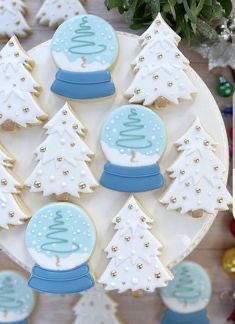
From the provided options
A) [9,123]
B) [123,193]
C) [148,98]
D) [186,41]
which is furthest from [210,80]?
[9,123]

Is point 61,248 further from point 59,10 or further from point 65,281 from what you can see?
point 59,10

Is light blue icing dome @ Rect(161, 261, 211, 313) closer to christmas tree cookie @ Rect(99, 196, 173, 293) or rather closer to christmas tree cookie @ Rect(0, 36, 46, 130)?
christmas tree cookie @ Rect(99, 196, 173, 293)

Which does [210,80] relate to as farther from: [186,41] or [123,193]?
[123,193]

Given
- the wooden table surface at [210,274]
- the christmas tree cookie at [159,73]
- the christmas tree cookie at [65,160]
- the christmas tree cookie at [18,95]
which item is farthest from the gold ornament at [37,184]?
the wooden table surface at [210,274]

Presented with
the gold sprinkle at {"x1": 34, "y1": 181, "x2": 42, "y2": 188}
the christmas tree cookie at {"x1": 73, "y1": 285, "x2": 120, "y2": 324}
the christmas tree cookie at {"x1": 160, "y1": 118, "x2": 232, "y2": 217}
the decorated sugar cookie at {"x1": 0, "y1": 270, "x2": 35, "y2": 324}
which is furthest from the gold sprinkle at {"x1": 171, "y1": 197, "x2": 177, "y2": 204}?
the decorated sugar cookie at {"x1": 0, "y1": 270, "x2": 35, "y2": 324}

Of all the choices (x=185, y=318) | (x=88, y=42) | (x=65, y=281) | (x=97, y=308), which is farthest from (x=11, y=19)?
(x=185, y=318)

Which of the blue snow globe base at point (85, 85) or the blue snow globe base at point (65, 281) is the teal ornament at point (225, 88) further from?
the blue snow globe base at point (65, 281)
